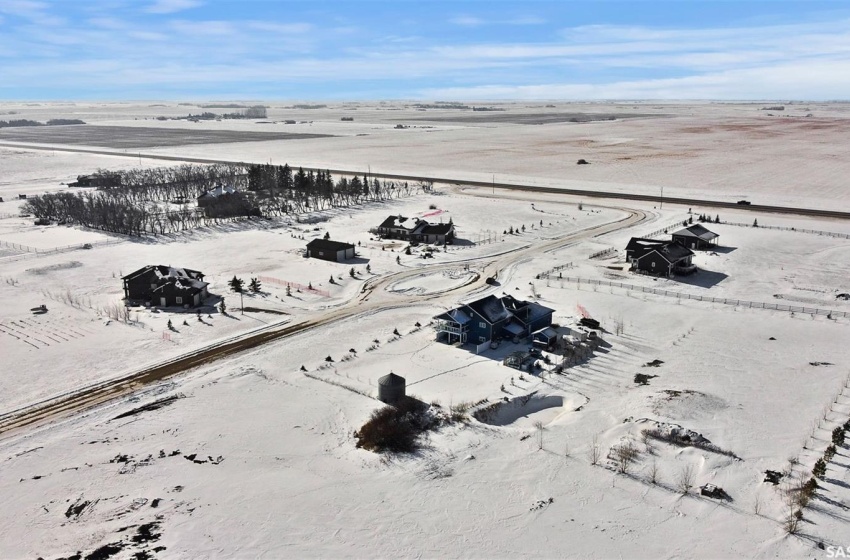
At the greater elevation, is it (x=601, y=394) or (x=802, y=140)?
(x=802, y=140)

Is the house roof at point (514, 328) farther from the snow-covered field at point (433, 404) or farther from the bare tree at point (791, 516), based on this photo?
the bare tree at point (791, 516)

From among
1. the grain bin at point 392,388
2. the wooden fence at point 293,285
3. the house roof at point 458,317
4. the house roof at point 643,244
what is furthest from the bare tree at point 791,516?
the wooden fence at point 293,285

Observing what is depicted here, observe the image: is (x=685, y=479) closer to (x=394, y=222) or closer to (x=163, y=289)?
(x=163, y=289)

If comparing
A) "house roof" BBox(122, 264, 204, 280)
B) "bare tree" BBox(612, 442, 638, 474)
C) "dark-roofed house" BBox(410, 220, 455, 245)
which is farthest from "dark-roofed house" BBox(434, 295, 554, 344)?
"dark-roofed house" BBox(410, 220, 455, 245)

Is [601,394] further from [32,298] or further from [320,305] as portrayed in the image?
[32,298]

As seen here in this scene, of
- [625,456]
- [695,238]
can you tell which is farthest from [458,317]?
[695,238]

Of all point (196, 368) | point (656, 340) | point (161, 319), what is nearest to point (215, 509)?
point (196, 368)

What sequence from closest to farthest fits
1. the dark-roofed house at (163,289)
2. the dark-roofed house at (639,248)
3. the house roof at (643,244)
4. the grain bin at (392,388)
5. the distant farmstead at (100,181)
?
the grain bin at (392,388) → the dark-roofed house at (163,289) → the dark-roofed house at (639,248) → the house roof at (643,244) → the distant farmstead at (100,181)
